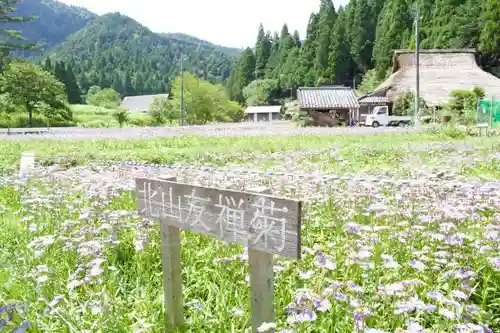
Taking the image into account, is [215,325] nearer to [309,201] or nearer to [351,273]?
[351,273]

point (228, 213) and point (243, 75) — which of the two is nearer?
point (228, 213)

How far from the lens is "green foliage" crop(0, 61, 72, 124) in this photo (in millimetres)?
36219

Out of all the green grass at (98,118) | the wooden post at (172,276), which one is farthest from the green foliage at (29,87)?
the wooden post at (172,276)

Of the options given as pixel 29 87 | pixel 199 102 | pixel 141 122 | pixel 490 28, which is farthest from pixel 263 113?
pixel 29 87

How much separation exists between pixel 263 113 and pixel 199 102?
78.7 feet

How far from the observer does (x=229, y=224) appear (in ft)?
7.96

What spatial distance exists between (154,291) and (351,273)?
4.94 feet

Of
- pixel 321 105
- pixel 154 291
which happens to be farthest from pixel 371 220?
pixel 321 105

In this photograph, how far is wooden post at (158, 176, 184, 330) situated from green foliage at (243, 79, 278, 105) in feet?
246

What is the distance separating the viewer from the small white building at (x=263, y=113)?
233 feet

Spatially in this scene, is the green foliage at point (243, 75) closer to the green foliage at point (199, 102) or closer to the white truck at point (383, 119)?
the green foliage at point (199, 102)

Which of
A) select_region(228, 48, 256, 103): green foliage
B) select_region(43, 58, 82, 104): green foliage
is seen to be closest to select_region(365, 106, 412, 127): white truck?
select_region(228, 48, 256, 103): green foliage

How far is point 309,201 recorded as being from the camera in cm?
489

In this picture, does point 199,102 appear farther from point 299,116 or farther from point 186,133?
point 186,133
